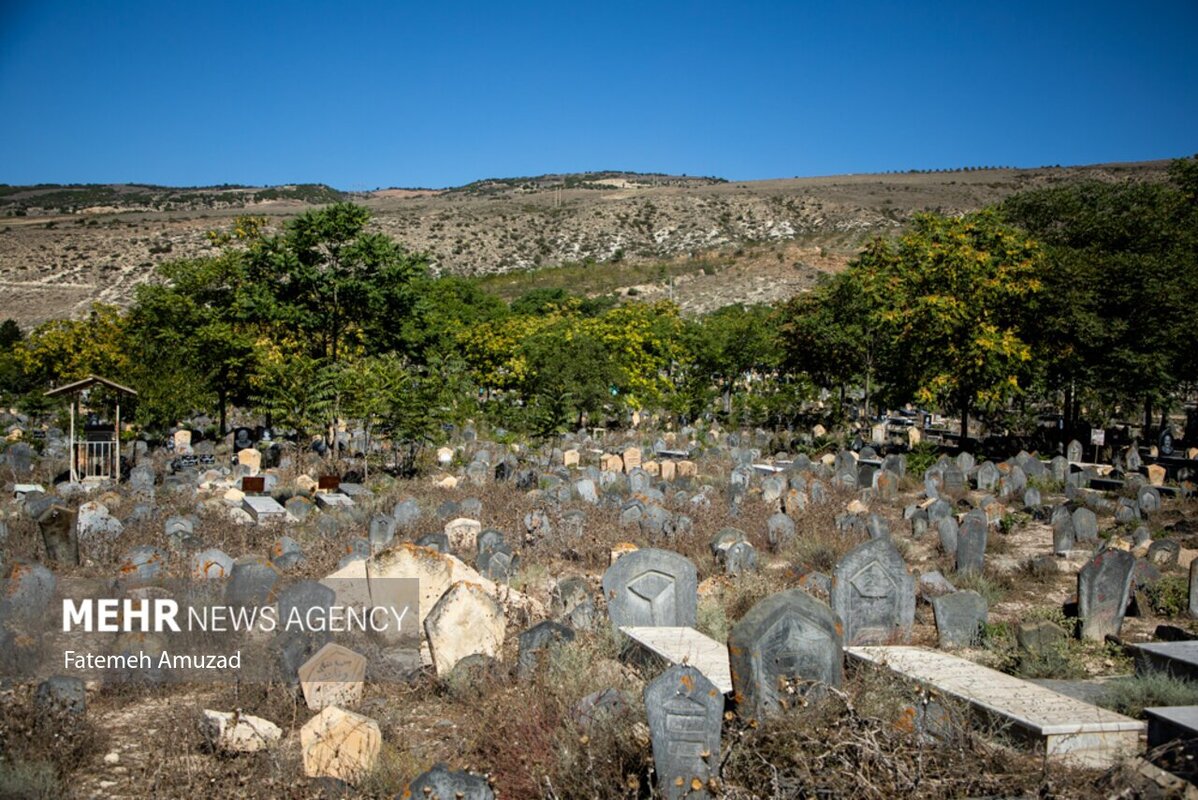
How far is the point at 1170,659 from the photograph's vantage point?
6.99 m

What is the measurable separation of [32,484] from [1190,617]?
17328 mm

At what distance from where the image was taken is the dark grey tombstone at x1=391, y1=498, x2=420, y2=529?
1323cm

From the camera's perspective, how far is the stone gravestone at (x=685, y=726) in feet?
16.7

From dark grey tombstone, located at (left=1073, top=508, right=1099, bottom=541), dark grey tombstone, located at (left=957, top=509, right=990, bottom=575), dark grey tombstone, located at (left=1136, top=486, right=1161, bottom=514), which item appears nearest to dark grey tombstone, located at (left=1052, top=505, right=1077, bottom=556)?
dark grey tombstone, located at (left=1073, top=508, right=1099, bottom=541)

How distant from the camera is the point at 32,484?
53.9 ft

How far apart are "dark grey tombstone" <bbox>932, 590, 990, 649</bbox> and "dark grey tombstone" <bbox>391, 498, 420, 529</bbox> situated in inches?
292

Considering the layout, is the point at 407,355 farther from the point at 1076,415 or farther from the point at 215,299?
the point at 1076,415

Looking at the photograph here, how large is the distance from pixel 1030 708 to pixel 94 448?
17.7 metres

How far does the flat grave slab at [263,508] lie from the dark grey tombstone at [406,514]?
1606mm

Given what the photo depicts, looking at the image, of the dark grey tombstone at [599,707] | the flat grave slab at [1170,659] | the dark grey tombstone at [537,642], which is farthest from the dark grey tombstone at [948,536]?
the dark grey tombstone at [599,707]

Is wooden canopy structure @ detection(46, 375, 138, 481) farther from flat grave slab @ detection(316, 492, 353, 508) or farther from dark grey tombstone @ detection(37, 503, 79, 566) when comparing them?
dark grey tombstone @ detection(37, 503, 79, 566)

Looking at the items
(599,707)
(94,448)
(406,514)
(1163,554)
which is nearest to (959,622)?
(599,707)

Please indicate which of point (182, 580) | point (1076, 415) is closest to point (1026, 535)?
point (182, 580)

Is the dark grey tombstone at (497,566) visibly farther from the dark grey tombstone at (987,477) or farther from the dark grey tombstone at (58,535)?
the dark grey tombstone at (987,477)
